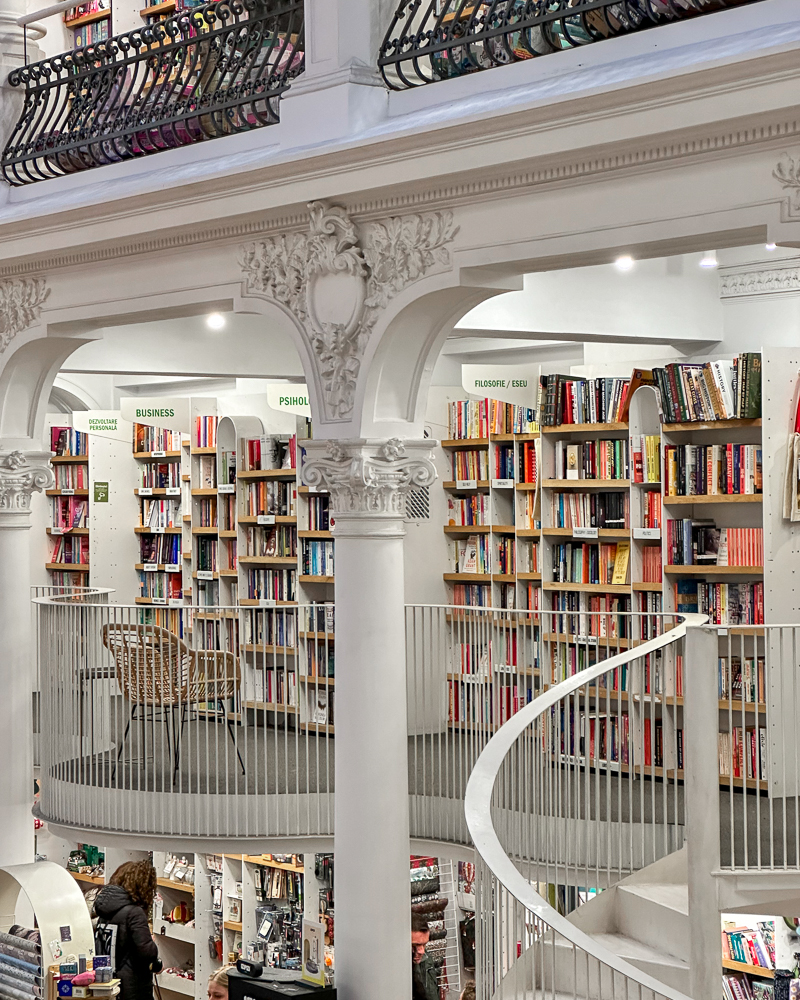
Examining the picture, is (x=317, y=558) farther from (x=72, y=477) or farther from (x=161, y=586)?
(x=72, y=477)

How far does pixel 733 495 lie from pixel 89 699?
12.3 feet

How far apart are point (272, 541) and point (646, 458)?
3.50 metres

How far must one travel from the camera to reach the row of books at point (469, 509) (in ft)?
31.2

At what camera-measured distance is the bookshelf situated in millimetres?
13086

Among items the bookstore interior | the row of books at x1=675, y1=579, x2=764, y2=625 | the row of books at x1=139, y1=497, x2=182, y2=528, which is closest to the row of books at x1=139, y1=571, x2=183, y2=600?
the bookstore interior

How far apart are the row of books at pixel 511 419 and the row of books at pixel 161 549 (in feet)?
12.1

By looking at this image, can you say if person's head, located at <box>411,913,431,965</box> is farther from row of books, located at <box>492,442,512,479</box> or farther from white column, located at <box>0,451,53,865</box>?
row of books, located at <box>492,442,512,479</box>

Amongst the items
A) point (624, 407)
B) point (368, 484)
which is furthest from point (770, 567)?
point (368, 484)

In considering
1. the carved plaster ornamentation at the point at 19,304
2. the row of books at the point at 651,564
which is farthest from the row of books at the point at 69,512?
the row of books at the point at 651,564

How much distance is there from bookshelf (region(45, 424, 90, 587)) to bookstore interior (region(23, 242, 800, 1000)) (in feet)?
0.10

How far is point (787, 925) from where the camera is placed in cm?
776

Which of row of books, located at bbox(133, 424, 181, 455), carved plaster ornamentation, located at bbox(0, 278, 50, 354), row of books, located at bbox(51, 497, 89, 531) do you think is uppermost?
carved plaster ornamentation, located at bbox(0, 278, 50, 354)

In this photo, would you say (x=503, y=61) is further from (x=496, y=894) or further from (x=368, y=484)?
(x=496, y=894)

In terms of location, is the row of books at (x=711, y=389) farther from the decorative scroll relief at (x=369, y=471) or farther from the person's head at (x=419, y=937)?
the person's head at (x=419, y=937)
